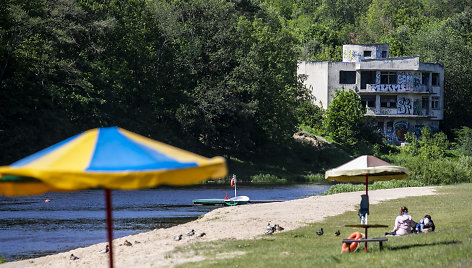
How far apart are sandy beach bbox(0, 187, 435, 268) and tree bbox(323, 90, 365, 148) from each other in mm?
49296

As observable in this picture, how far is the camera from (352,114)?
9162cm

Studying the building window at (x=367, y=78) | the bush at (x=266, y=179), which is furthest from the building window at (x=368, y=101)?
the bush at (x=266, y=179)

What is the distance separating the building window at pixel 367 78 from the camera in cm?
9638

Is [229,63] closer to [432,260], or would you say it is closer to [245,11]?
[245,11]

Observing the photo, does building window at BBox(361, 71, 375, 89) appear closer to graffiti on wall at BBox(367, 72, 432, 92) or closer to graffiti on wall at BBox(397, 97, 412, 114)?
graffiti on wall at BBox(367, 72, 432, 92)

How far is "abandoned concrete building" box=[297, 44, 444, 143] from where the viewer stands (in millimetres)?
95812

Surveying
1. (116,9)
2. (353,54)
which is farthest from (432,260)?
(353,54)

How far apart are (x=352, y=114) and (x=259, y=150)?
14.5 m

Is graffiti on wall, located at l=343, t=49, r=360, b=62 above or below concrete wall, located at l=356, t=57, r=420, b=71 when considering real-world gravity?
above

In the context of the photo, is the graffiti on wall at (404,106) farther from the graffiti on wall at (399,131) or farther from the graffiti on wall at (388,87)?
the graffiti on wall at (399,131)

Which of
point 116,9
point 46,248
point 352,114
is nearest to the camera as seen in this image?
point 46,248

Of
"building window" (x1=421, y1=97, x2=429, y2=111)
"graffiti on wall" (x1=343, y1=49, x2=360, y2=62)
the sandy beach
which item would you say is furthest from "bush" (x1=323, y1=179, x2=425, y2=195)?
"graffiti on wall" (x1=343, y1=49, x2=360, y2=62)

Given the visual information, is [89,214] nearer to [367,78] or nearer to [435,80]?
[367,78]

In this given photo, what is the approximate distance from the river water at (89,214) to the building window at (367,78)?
32781mm
